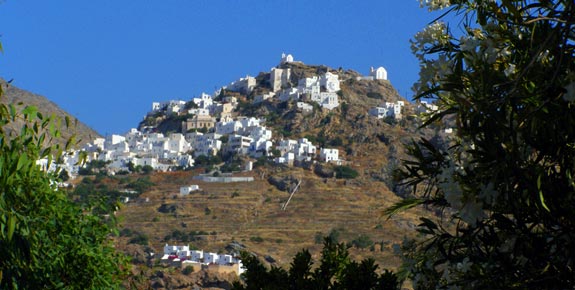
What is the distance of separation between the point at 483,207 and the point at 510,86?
17.3 inches

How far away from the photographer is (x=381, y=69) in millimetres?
106875

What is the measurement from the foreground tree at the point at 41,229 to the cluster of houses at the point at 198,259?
52756mm

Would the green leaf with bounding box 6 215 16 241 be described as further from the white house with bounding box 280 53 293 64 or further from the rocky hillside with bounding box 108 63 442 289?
the white house with bounding box 280 53 293 64

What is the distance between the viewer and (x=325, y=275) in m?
7.37

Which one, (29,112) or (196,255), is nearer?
(29,112)

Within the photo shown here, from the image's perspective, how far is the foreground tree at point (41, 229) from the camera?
4.80 meters

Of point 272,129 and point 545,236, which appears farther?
point 272,129

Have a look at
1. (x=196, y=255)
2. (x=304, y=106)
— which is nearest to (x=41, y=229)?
(x=196, y=255)

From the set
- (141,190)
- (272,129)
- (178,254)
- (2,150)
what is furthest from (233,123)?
(2,150)

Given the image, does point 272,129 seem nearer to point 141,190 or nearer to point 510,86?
point 141,190

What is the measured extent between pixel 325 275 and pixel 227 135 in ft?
282

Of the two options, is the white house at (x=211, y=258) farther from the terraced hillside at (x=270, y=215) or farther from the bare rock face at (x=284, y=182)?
the bare rock face at (x=284, y=182)

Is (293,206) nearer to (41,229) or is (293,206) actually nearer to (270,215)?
(270,215)

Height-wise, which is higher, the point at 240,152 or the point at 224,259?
the point at 240,152
